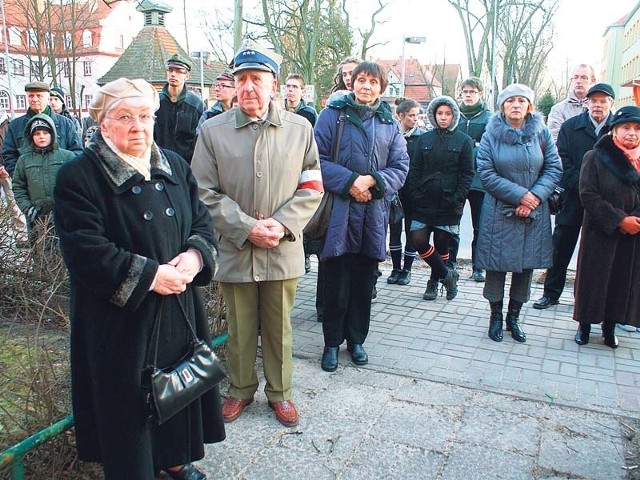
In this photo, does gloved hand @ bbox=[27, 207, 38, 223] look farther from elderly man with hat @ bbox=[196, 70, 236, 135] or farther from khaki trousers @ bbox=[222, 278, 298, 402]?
khaki trousers @ bbox=[222, 278, 298, 402]

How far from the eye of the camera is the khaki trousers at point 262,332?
368 cm

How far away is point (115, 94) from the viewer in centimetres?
263

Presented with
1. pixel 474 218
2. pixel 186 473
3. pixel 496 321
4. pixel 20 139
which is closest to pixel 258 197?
pixel 186 473

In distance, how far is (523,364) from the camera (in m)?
4.68

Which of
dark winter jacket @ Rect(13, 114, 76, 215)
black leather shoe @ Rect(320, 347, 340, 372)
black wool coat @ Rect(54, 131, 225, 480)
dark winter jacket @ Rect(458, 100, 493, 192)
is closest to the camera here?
black wool coat @ Rect(54, 131, 225, 480)

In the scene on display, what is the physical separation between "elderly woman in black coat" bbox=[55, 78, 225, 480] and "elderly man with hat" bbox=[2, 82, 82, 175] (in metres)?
4.82

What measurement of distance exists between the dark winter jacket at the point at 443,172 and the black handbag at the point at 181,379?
3.74 m

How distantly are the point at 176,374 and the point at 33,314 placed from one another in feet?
9.21

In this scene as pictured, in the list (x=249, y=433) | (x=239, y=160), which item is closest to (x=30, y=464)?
(x=249, y=433)

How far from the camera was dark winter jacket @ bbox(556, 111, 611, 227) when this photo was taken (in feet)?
19.4

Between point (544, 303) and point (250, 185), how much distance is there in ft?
12.4

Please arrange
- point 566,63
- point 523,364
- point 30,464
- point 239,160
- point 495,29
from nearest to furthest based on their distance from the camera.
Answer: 1. point 30,464
2. point 239,160
3. point 523,364
4. point 495,29
5. point 566,63

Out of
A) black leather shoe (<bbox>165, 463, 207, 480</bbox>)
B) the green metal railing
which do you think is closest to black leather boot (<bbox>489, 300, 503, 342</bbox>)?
black leather shoe (<bbox>165, 463, 207, 480</bbox>)

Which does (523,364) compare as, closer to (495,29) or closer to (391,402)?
(391,402)
